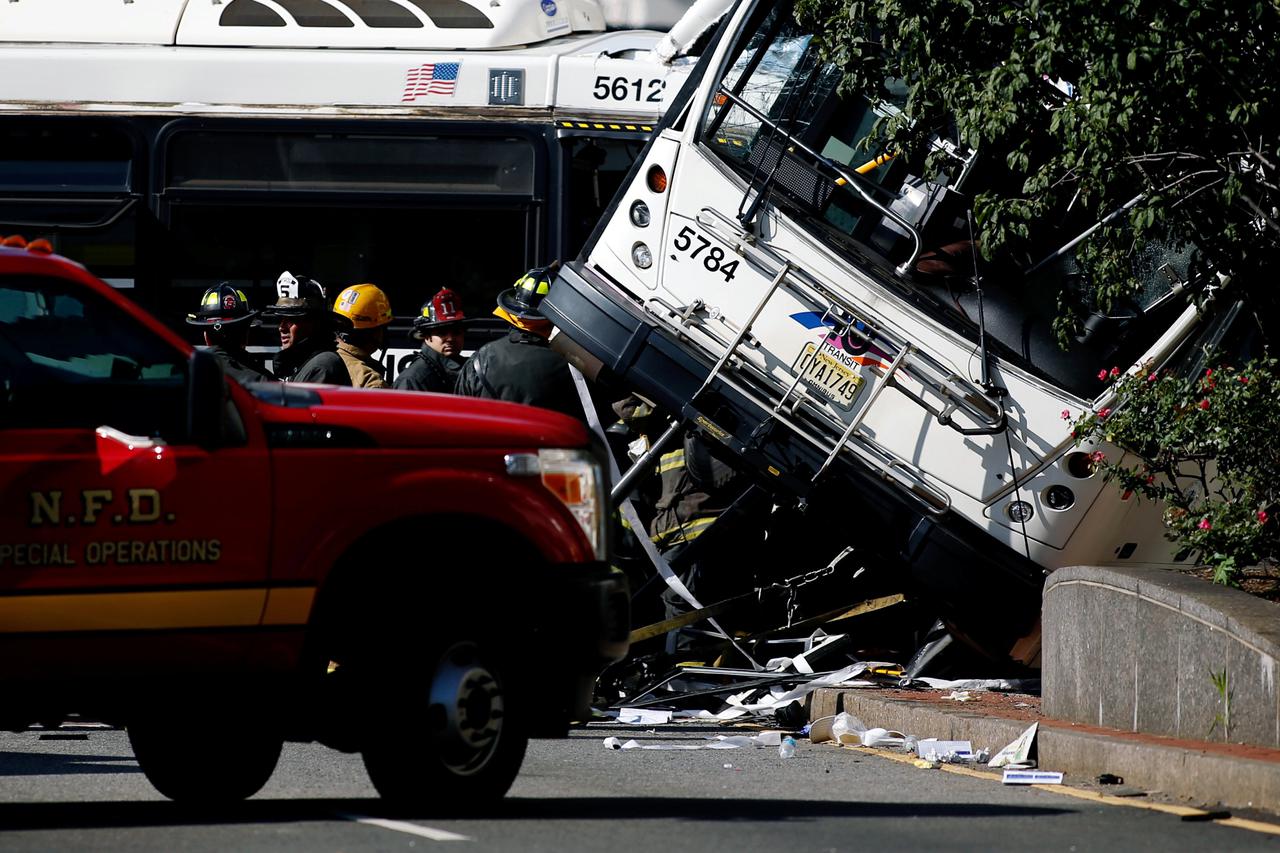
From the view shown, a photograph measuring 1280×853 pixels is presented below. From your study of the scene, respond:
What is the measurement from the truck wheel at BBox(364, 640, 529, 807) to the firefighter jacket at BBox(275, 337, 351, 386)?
14.1 feet

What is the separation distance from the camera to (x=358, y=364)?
492 inches

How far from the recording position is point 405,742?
674 cm

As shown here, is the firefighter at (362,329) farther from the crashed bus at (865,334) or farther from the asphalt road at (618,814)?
the asphalt road at (618,814)

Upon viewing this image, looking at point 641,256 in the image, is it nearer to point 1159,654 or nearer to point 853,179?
point 853,179

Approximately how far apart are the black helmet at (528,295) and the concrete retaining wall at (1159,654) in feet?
12.5

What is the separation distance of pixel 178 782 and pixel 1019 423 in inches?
199

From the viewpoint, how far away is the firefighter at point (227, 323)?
11.6 meters

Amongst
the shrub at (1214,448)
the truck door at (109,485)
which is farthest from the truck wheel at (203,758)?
the shrub at (1214,448)

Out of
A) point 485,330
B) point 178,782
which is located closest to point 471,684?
point 178,782

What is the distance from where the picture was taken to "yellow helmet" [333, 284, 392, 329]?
1259 cm

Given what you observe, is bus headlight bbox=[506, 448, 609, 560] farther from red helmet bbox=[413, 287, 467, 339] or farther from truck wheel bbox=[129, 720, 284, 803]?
red helmet bbox=[413, 287, 467, 339]

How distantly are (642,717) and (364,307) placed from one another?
301 centimetres

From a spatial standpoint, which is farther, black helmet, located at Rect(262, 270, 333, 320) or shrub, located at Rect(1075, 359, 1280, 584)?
black helmet, located at Rect(262, 270, 333, 320)

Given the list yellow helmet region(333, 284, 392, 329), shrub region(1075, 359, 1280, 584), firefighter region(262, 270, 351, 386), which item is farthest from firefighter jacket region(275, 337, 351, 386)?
shrub region(1075, 359, 1280, 584)
